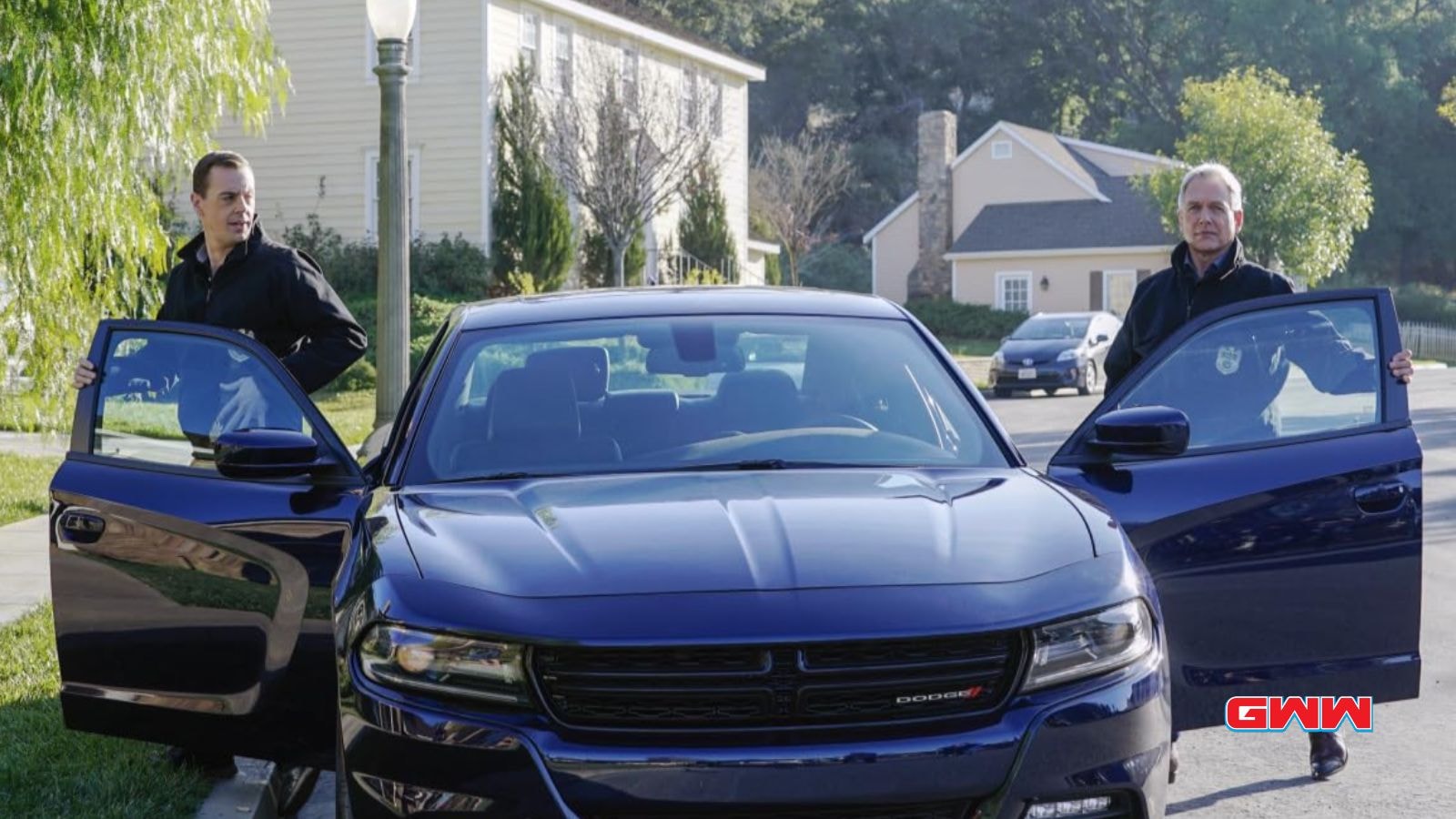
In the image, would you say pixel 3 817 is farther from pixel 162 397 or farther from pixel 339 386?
pixel 339 386

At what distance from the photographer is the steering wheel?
16.0ft

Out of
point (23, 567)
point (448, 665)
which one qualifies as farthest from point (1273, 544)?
point (23, 567)

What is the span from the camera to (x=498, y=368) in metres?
5.07

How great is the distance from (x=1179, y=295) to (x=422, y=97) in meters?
30.2

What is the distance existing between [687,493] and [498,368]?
106 cm

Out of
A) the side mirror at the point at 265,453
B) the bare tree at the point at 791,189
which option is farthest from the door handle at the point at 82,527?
the bare tree at the point at 791,189

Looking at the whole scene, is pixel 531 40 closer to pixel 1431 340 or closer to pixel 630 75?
pixel 630 75

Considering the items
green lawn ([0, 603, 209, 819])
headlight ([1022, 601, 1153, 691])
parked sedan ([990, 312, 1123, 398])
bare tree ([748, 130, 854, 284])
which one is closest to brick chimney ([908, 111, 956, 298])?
bare tree ([748, 130, 854, 284])

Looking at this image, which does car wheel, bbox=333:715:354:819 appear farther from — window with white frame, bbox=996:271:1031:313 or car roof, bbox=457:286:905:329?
window with white frame, bbox=996:271:1031:313

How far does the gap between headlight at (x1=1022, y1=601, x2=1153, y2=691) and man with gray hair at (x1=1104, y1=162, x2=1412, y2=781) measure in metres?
2.98

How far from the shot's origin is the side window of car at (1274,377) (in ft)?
17.1

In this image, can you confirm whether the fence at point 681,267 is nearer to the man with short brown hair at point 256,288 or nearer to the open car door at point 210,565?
the man with short brown hair at point 256,288

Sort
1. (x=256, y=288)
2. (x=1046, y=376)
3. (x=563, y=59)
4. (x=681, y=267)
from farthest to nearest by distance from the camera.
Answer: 1. (x=681, y=267)
2. (x=563, y=59)
3. (x=1046, y=376)
4. (x=256, y=288)

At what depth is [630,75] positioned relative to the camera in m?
38.8
